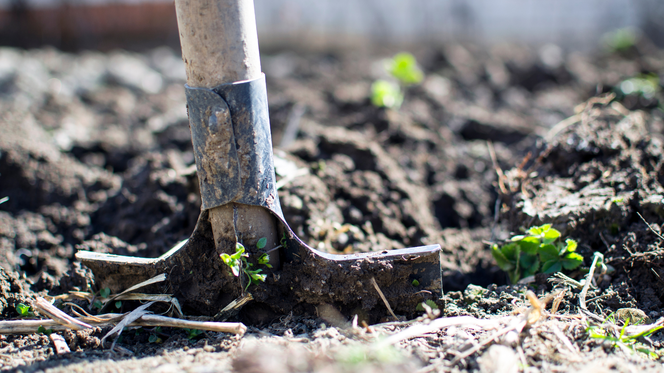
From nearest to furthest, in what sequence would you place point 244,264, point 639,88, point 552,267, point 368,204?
point 244,264 < point 552,267 < point 368,204 < point 639,88

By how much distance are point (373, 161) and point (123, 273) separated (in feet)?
5.68

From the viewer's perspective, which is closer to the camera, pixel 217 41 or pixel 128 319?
pixel 217 41

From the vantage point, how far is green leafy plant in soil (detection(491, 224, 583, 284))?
1916 millimetres

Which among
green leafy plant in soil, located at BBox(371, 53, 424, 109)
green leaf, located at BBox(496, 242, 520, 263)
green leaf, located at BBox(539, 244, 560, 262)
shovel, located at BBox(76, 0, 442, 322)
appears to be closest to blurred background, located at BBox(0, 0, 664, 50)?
green leafy plant in soil, located at BBox(371, 53, 424, 109)

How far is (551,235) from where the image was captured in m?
1.90

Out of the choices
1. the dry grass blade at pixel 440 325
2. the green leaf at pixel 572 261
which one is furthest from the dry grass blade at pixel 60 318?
the green leaf at pixel 572 261

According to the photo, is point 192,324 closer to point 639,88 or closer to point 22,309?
point 22,309

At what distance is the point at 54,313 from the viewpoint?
5.49 feet

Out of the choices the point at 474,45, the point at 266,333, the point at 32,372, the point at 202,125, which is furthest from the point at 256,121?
the point at 474,45

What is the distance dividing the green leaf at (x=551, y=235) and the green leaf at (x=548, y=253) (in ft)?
0.09

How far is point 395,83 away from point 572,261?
4139 millimetres

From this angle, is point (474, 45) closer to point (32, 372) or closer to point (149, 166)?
point (149, 166)

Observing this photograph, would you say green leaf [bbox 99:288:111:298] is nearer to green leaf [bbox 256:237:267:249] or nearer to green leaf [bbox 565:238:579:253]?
green leaf [bbox 256:237:267:249]

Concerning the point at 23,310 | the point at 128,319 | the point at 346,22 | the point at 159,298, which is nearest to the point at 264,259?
the point at 159,298
